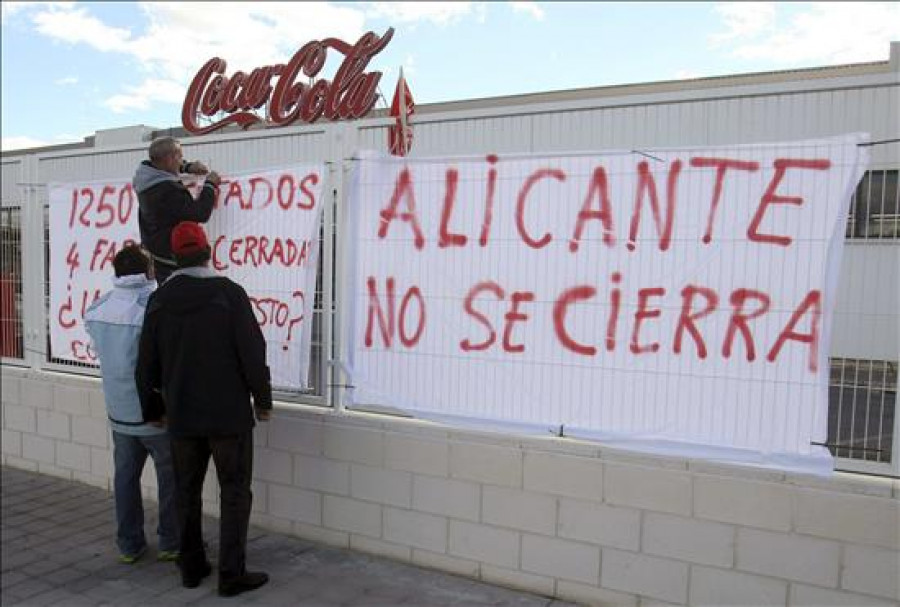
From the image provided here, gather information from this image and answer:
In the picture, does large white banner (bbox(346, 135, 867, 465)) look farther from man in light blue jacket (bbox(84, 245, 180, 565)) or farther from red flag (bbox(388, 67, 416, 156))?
man in light blue jacket (bbox(84, 245, 180, 565))

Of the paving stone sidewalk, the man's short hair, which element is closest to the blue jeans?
the paving stone sidewalk

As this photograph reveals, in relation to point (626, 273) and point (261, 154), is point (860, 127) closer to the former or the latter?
point (626, 273)

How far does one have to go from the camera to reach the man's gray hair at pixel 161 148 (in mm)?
4430

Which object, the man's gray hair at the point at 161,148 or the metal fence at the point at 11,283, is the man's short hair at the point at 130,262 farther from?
the metal fence at the point at 11,283

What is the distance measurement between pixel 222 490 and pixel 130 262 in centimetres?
148

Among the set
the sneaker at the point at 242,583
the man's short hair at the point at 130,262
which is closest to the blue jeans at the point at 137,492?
the sneaker at the point at 242,583

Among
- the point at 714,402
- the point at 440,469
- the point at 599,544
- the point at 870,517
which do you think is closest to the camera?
the point at 870,517

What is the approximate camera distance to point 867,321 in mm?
3070

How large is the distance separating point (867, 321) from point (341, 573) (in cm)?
287

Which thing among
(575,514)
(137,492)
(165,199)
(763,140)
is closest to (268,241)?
(165,199)

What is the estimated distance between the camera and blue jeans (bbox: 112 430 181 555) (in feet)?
14.0

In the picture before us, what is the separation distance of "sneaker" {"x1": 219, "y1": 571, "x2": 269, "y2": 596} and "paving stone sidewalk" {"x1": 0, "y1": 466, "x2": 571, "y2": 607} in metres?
0.04

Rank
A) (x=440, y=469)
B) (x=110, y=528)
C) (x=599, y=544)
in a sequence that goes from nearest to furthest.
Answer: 1. (x=599, y=544)
2. (x=440, y=469)
3. (x=110, y=528)

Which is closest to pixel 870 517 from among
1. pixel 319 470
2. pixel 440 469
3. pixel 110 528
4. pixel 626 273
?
pixel 626 273
